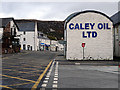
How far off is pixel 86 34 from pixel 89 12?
3.01 m

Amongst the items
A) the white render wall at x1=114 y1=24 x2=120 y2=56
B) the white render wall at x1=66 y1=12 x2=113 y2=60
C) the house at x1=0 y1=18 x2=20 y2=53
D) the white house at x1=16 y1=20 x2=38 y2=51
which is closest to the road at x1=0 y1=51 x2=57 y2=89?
the white render wall at x1=66 y1=12 x2=113 y2=60

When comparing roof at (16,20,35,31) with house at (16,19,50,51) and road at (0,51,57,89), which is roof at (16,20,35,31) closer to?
house at (16,19,50,51)

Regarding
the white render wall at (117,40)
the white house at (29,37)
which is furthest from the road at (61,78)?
the white house at (29,37)

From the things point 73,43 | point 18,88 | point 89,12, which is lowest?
point 18,88

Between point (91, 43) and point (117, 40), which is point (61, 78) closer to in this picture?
point (91, 43)

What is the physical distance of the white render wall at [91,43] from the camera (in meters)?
23.0

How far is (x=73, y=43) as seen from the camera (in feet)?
75.7

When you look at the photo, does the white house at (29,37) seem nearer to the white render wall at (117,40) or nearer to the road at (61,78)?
the white render wall at (117,40)

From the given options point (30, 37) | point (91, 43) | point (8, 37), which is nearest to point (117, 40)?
point (91, 43)

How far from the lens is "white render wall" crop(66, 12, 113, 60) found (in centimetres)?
2305

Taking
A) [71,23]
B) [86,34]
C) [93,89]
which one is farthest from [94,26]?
[93,89]

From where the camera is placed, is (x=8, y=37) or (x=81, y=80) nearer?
(x=81, y=80)

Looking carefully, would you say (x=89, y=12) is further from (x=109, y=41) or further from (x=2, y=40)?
(x=2, y=40)

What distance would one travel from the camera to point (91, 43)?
75.9 ft
